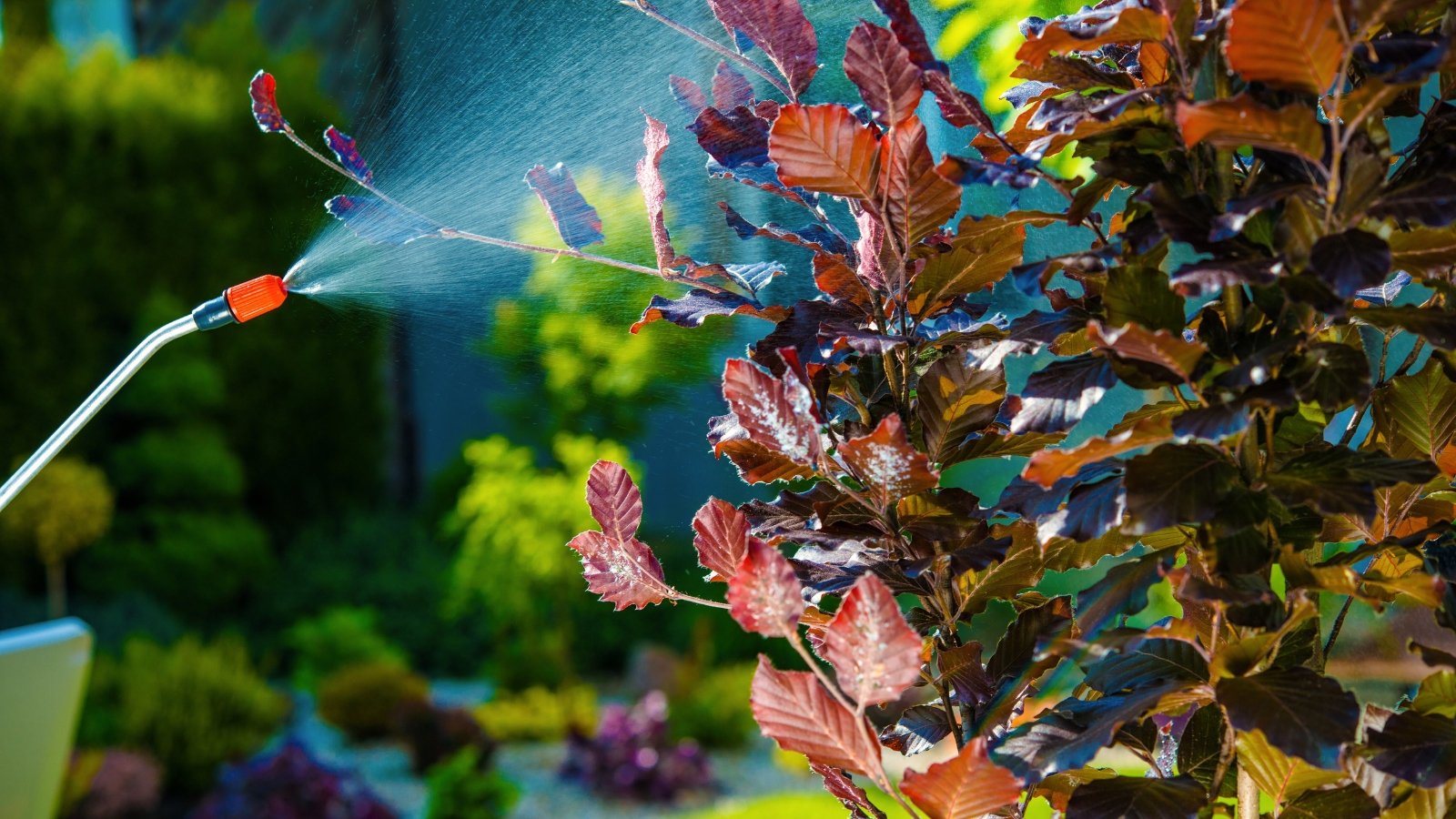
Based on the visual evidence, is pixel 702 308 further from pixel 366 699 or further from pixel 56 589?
pixel 56 589

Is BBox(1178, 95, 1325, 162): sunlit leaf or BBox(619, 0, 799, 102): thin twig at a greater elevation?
BBox(619, 0, 799, 102): thin twig

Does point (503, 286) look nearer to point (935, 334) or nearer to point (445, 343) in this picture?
point (445, 343)

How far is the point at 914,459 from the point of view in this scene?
63 cm

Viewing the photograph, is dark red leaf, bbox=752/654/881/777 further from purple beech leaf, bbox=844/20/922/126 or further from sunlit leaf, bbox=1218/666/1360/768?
purple beech leaf, bbox=844/20/922/126

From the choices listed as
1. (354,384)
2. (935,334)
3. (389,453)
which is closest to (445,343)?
(354,384)

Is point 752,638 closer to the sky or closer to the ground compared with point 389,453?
closer to the ground

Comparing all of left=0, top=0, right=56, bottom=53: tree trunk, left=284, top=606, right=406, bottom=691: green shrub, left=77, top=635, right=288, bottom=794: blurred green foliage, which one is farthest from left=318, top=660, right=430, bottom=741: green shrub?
left=0, top=0, right=56, bottom=53: tree trunk

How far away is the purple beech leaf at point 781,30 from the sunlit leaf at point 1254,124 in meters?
0.23

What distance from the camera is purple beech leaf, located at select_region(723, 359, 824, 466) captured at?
63 centimetres

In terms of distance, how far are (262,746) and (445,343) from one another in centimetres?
195

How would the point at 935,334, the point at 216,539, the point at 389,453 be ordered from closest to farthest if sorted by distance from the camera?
the point at 935,334, the point at 216,539, the point at 389,453

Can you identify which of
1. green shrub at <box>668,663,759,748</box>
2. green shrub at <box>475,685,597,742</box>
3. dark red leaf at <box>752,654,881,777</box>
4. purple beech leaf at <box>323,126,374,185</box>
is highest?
purple beech leaf at <box>323,126,374,185</box>

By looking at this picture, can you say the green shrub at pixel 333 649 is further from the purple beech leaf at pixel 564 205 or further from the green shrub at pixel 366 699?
the purple beech leaf at pixel 564 205

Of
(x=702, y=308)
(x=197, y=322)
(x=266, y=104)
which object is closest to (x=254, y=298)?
(x=197, y=322)
